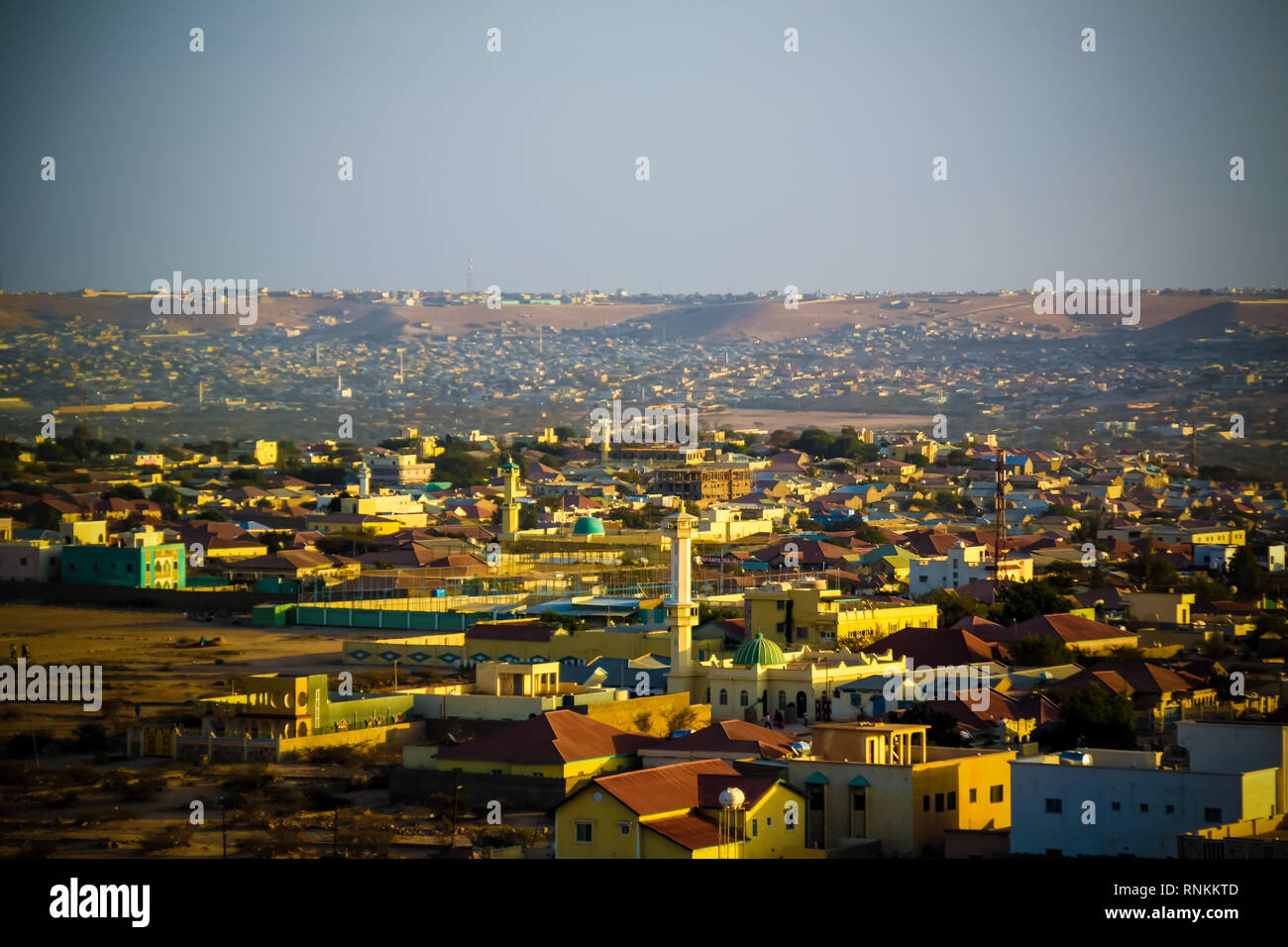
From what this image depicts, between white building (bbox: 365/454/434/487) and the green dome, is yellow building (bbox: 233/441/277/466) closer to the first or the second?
white building (bbox: 365/454/434/487)

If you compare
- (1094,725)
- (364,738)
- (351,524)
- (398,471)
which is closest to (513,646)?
(364,738)

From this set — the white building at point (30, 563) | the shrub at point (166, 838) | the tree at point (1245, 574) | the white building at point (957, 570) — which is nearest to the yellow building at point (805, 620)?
the white building at point (957, 570)

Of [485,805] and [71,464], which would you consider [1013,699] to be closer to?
[485,805]

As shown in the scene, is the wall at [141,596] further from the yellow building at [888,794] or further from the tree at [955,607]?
the yellow building at [888,794]

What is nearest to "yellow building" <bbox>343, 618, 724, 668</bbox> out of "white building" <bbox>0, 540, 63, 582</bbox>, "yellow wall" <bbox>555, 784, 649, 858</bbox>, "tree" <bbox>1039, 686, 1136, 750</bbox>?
"tree" <bbox>1039, 686, 1136, 750</bbox>

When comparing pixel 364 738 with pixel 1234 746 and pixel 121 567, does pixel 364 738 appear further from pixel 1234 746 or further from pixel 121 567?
pixel 121 567

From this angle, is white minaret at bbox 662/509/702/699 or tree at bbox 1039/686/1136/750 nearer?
tree at bbox 1039/686/1136/750
